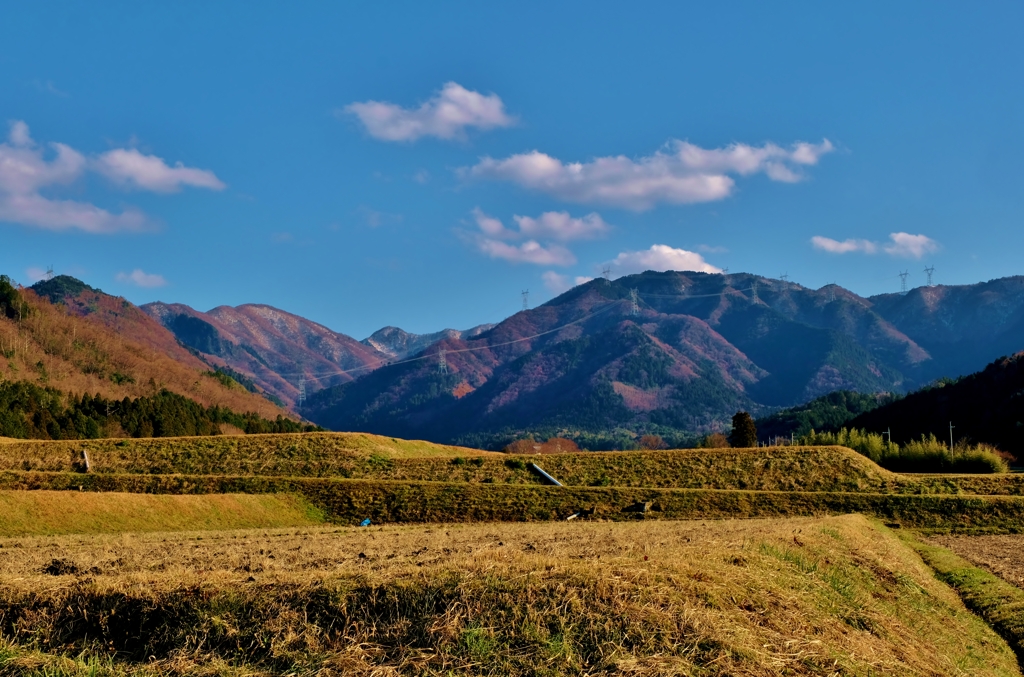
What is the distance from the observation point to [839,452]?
181 feet

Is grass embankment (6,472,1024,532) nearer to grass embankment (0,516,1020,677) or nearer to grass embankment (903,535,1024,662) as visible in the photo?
grass embankment (903,535,1024,662)

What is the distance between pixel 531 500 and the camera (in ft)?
144

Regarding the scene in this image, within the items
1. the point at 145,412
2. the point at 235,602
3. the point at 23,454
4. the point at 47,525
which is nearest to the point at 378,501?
the point at 47,525

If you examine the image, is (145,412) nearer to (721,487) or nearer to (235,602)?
(721,487)

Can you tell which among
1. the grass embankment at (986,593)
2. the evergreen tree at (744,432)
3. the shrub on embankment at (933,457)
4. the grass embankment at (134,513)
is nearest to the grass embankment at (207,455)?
the grass embankment at (134,513)

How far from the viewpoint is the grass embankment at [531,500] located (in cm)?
4184

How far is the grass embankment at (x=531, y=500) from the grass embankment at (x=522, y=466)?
3972 mm

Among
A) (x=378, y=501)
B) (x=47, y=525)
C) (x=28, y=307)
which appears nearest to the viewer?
(x=47, y=525)

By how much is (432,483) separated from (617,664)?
37.5 meters

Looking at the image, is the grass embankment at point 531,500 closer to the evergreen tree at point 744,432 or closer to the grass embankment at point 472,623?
the grass embankment at point 472,623

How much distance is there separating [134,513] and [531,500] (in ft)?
65.6

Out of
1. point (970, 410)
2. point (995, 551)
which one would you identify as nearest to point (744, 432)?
point (995, 551)

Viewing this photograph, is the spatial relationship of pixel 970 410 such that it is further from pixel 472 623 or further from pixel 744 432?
pixel 472 623

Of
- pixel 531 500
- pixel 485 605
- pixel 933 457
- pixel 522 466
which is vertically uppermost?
pixel 485 605
